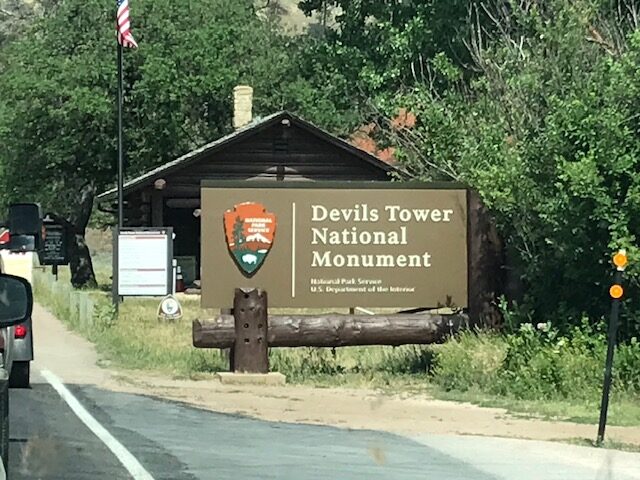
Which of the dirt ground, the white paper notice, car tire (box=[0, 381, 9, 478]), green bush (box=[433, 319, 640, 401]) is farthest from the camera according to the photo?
the white paper notice

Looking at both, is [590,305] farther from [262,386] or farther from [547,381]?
[262,386]

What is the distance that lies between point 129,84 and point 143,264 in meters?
21.6

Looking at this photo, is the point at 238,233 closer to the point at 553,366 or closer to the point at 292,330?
the point at 292,330

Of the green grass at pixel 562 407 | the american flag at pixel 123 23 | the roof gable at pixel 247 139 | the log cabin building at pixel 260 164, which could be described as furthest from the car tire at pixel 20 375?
the roof gable at pixel 247 139

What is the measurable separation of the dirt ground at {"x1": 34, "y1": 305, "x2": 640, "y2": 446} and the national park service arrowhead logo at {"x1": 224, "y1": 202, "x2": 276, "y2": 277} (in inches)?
72.9

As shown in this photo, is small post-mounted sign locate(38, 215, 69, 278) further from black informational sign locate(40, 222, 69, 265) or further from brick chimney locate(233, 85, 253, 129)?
brick chimney locate(233, 85, 253, 129)

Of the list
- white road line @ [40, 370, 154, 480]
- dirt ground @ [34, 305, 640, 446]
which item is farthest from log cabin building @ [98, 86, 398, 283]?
white road line @ [40, 370, 154, 480]

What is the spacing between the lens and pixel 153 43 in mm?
45906

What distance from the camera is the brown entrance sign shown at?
18.7 metres

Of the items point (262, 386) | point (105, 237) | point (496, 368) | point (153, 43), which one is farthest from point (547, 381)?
point (105, 237)

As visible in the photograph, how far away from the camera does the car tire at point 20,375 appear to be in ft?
53.4

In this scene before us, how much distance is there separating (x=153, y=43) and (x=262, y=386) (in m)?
30.2

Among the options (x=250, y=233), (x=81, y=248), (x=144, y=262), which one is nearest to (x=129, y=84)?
(x=81, y=248)

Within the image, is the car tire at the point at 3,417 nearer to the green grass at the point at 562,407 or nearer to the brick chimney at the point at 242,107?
the green grass at the point at 562,407
